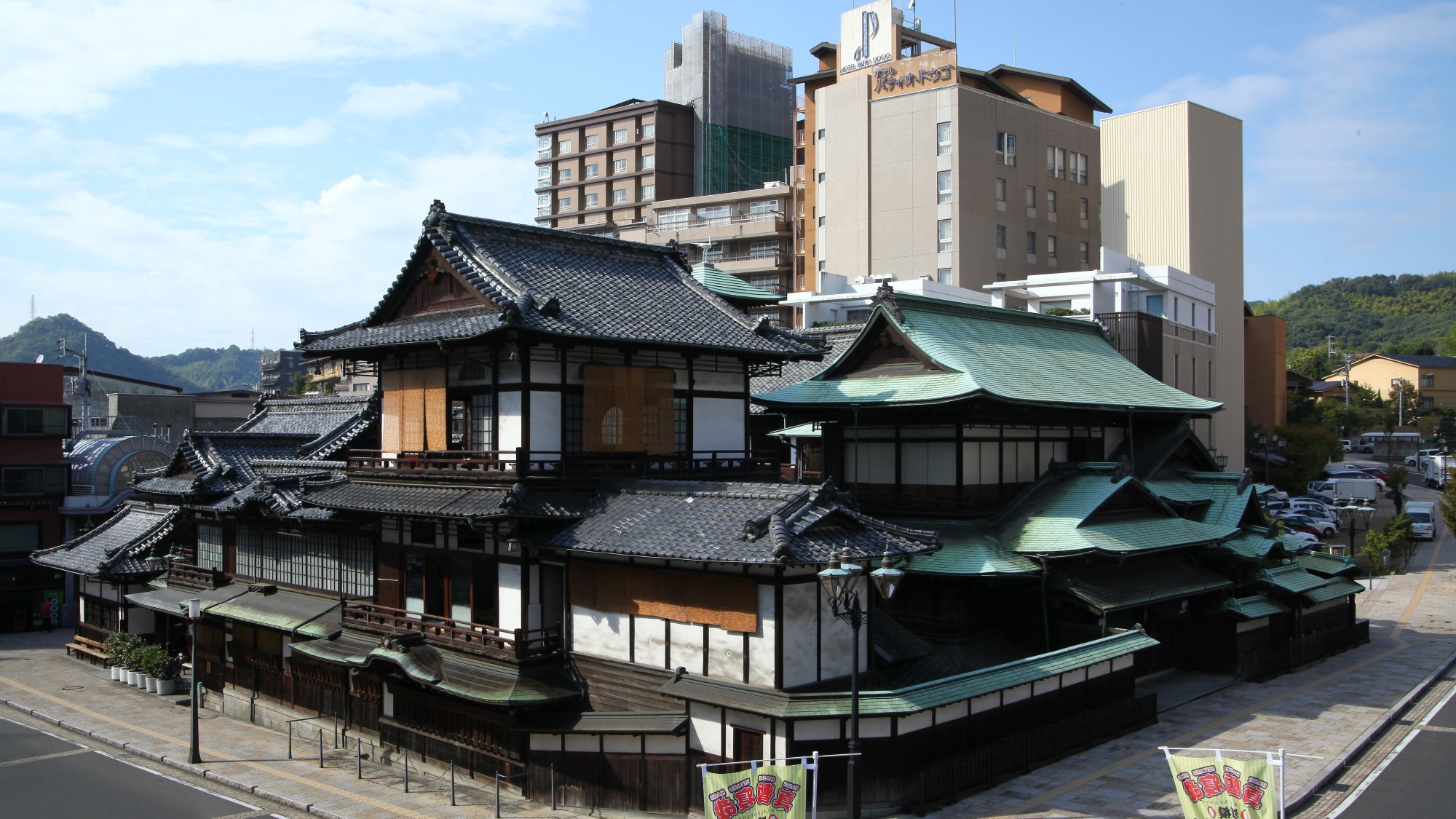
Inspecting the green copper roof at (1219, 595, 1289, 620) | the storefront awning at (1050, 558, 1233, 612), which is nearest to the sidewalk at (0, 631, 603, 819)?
the storefront awning at (1050, 558, 1233, 612)

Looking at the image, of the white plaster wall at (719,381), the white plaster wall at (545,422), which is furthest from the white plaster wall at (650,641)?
the white plaster wall at (719,381)

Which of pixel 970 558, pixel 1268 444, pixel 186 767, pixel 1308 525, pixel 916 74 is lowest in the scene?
pixel 186 767

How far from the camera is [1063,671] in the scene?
25.9 meters

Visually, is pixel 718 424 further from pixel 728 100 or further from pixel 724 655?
pixel 728 100

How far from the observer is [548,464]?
26.8 meters

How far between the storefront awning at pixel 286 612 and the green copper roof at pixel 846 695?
14349 mm

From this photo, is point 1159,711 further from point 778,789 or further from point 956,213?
point 956,213

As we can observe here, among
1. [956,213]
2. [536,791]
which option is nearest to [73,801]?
[536,791]

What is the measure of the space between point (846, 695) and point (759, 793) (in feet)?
9.84

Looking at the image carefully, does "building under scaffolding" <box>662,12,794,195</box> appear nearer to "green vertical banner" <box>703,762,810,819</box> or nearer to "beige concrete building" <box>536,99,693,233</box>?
"beige concrete building" <box>536,99,693,233</box>

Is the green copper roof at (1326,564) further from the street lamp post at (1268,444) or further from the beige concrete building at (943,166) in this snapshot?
the beige concrete building at (943,166)

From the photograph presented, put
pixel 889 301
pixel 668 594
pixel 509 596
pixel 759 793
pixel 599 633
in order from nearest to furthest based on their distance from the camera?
pixel 759 793, pixel 668 594, pixel 599 633, pixel 509 596, pixel 889 301

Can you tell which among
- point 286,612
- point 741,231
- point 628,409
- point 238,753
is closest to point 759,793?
point 628,409

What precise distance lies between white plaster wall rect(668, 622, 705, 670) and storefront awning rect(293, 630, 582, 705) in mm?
3064
